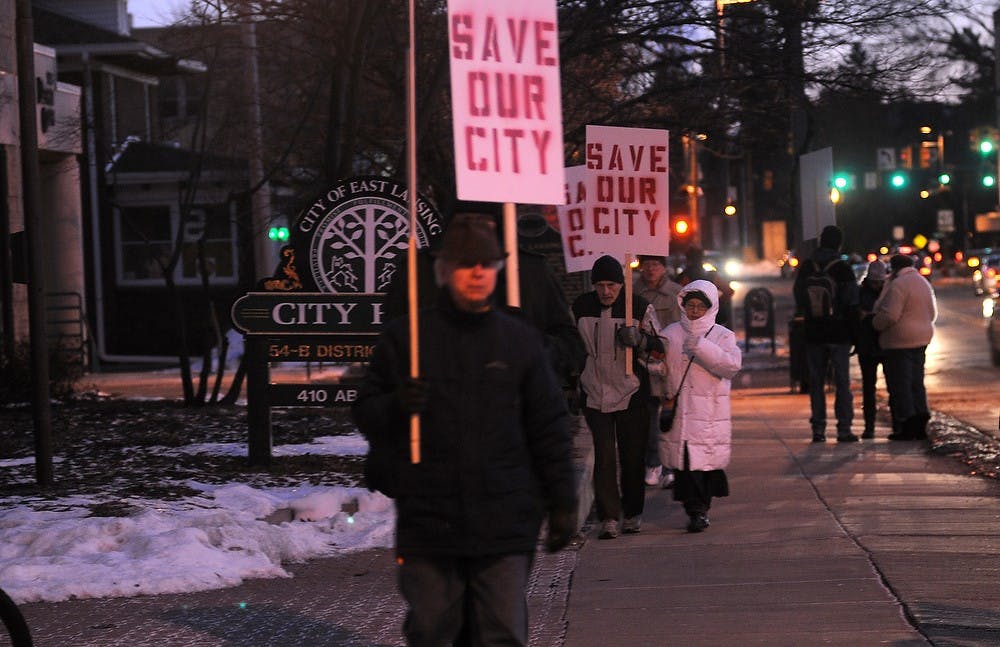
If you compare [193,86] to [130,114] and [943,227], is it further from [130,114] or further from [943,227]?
[943,227]

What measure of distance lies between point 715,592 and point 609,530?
190 cm

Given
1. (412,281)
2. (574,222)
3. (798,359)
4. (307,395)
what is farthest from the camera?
(798,359)

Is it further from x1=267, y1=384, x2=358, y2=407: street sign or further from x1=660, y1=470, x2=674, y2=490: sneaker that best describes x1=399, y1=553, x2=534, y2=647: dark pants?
x1=660, y1=470, x2=674, y2=490: sneaker

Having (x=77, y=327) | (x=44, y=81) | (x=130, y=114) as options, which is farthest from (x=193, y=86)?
(x=44, y=81)

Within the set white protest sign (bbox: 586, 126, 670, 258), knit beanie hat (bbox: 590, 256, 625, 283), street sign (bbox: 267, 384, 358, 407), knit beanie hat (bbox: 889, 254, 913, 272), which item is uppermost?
white protest sign (bbox: 586, 126, 670, 258)

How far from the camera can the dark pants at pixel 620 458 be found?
10.0 m

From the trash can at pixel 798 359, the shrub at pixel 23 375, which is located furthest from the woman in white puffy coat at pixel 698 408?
the trash can at pixel 798 359

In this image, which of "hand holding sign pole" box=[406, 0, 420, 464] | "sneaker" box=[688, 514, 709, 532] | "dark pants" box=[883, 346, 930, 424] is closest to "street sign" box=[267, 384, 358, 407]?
"sneaker" box=[688, 514, 709, 532]

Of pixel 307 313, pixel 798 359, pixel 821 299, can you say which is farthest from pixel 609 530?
pixel 798 359

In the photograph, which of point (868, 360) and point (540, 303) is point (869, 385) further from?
point (540, 303)

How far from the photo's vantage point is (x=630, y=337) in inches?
384

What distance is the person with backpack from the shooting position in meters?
14.8

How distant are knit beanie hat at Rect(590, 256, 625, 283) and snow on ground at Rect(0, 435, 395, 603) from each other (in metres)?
2.21

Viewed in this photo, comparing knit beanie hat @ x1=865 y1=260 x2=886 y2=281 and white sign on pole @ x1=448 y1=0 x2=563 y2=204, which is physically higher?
white sign on pole @ x1=448 y1=0 x2=563 y2=204
